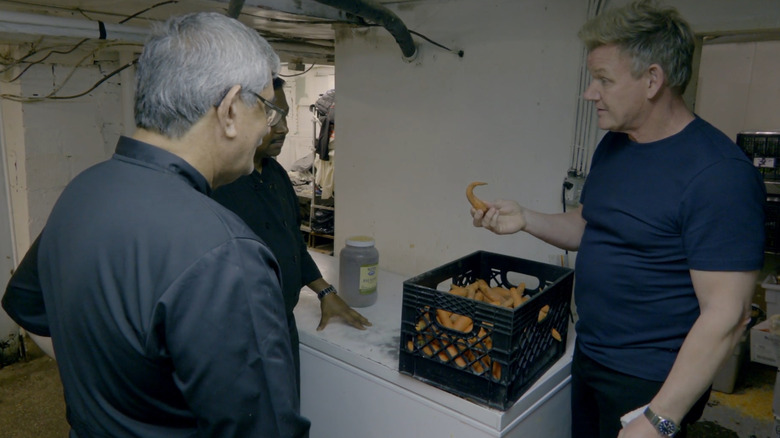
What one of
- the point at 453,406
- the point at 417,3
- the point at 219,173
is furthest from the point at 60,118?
the point at 453,406

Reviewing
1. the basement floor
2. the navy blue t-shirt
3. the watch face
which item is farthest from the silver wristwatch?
the basement floor

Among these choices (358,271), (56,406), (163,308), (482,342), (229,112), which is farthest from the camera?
(56,406)

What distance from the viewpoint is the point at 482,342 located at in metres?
1.19

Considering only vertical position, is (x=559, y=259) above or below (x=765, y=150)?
below

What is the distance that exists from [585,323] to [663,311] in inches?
7.8

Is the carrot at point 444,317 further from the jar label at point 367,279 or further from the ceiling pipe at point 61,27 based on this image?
the ceiling pipe at point 61,27

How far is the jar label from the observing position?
5.65 ft

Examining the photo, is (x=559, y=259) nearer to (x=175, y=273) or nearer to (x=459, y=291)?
(x=459, y=291)

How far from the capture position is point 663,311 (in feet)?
3.73

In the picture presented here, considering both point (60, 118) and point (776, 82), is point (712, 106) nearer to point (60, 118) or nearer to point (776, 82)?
point (776, 82)

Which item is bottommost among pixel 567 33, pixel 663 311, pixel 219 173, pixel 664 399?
pixel 664 399

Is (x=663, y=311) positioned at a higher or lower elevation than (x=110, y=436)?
higher

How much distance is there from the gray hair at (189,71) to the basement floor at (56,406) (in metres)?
2.26

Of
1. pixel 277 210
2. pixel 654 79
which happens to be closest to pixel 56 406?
pixel 277 210
